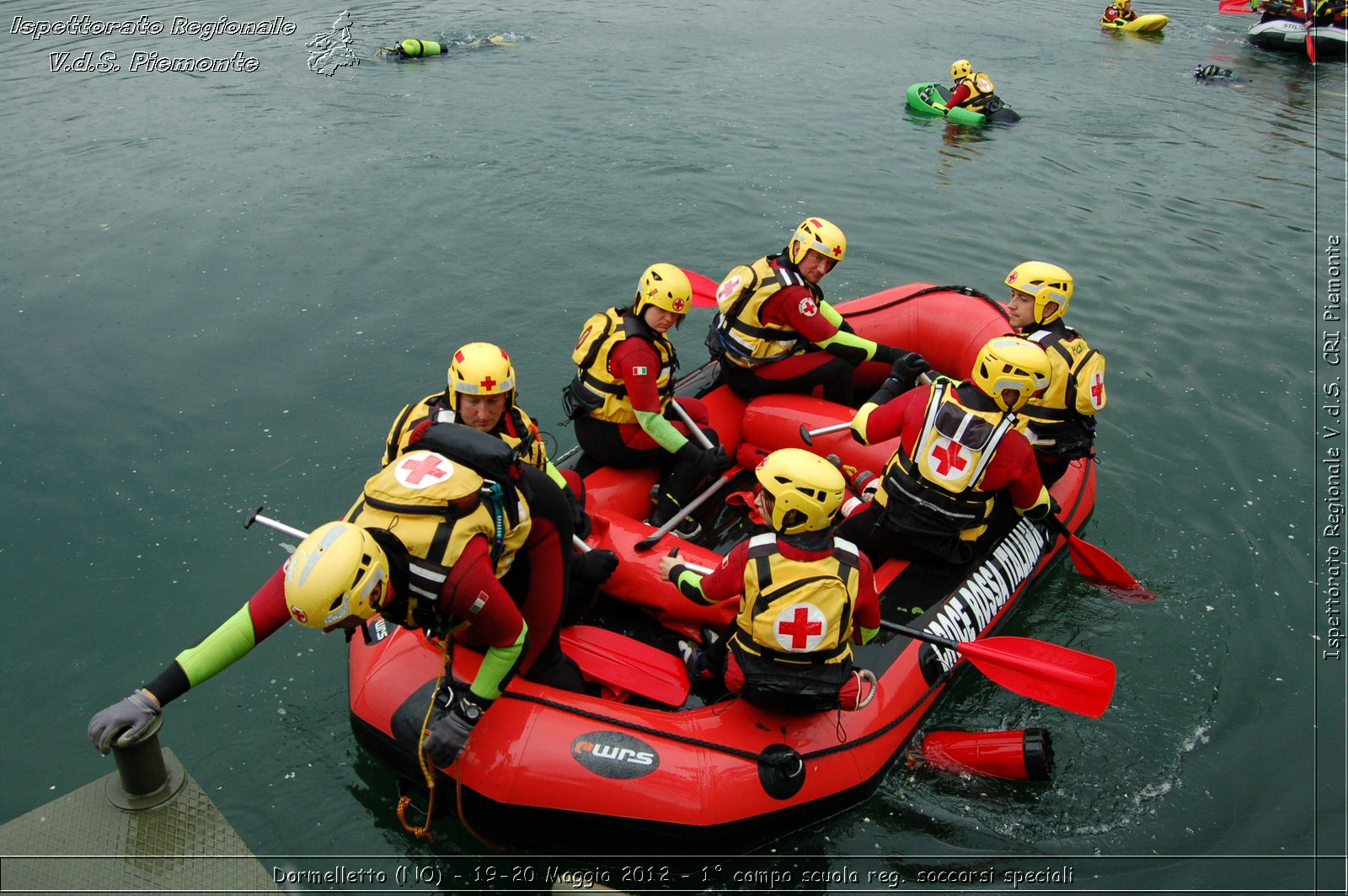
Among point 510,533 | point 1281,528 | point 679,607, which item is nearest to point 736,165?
point 1281,528

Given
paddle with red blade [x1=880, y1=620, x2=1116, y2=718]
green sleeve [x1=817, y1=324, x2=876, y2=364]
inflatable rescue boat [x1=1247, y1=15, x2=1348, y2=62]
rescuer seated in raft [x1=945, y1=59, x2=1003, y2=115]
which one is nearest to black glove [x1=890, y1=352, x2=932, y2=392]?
green sleeve [x1=817, y1=324, x2=876, y2=364]

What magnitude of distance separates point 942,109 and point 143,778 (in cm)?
1373

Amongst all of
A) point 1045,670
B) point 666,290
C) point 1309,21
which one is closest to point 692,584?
point 666,290

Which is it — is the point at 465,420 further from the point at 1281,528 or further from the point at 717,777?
the point at 1281,528

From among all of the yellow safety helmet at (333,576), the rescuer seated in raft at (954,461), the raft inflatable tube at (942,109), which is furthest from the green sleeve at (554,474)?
the raft inflatable tube at (942,109)

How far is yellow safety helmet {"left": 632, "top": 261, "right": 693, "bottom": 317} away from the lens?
16.5ft

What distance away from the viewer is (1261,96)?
15.9 m

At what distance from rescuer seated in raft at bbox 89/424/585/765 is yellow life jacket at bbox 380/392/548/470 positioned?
46 cm

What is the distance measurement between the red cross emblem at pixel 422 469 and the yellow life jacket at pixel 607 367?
6.02 feet

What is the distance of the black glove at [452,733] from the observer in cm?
375

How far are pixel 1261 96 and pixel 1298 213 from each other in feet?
19.3

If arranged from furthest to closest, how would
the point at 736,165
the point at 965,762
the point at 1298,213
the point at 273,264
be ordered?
1. the point at 736,165
2. the point at 1298,213
3. the point at 273,264
4. the point at 965,762

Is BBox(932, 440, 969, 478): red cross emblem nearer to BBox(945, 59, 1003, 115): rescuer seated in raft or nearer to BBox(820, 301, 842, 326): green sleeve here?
BBox(820, 301, 842, 326): green sleeve

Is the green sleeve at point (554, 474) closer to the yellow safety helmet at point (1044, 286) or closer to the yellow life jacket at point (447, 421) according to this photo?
the yellow life jacket at point (447, 421)
